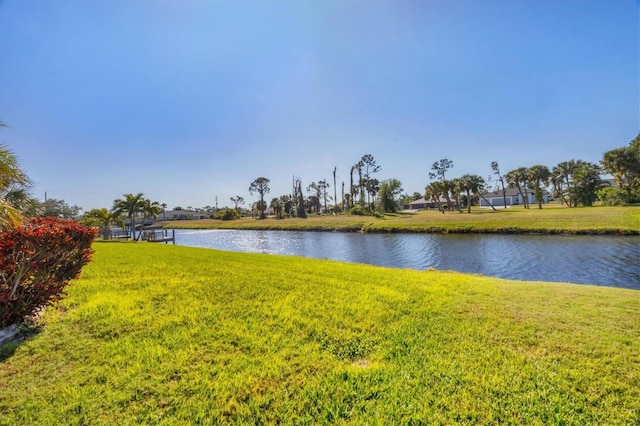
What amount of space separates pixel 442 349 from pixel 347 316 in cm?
159

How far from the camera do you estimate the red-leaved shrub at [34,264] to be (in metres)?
4.03

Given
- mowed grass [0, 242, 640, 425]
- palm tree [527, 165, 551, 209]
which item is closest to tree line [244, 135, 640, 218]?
palm tree [527, 165, 551, 209]

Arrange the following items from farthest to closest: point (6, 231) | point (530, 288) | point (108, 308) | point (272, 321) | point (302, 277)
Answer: point (302, 277), point (530, 288), point (108, 308), point (272, 321), point (6, 231)

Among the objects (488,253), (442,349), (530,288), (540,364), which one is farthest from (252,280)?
(488,253)

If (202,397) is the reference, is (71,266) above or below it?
above

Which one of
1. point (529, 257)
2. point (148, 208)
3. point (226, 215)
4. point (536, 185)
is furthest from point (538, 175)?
point (226, 215)

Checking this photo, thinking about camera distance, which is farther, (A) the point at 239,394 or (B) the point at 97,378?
(B) the point at 97,378

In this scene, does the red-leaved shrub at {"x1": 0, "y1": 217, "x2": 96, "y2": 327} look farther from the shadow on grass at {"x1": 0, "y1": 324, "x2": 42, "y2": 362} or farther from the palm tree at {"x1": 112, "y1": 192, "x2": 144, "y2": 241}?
the palm tree at {"x1": 112, "y1": 192, "x2": 144, "y2": 241}

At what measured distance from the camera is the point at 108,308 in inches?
201

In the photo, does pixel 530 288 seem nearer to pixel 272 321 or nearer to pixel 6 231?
pixel 272 321

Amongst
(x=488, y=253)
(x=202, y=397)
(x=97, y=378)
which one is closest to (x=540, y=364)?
(x=202, y=397)

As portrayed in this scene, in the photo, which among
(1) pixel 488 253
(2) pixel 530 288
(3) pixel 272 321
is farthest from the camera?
(1) pixel 488 253

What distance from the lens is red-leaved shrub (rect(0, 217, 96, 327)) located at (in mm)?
4031

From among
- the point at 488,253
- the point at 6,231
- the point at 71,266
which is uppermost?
the point at 6,231
